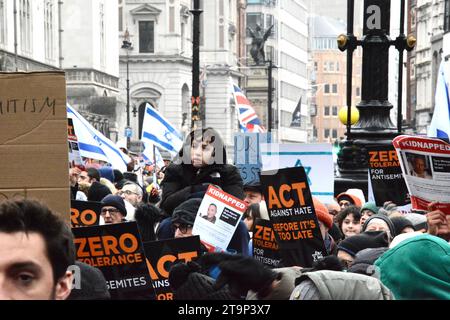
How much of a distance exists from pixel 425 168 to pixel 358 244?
958 mm

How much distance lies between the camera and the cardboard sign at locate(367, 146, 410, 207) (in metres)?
11.2

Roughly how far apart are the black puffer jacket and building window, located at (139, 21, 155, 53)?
3244 inches

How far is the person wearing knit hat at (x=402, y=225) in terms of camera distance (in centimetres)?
923

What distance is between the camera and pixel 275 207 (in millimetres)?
8172

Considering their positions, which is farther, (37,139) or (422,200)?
Answer: (422,200)

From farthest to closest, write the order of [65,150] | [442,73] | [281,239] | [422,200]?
1. [442,73]
2. [281,239]
3. [422,200]
4. [65,150]

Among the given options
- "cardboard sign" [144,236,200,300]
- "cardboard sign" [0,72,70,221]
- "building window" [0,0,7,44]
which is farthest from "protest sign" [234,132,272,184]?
"building window" [0,0,7,44]

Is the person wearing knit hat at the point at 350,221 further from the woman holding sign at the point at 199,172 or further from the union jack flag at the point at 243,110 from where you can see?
the union jack flag at the point at 243,110

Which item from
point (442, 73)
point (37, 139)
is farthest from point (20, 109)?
point (442, 73)

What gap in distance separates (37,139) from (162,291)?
66.8 inches

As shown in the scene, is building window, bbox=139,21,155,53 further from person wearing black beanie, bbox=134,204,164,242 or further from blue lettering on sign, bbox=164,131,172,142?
person wearing black beanie, bbox=134,204,164,242

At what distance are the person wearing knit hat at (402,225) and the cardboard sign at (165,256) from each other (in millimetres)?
2455

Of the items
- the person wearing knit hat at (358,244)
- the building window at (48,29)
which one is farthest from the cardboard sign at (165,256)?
the building window at (48,29)

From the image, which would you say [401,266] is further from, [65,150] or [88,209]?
[88,209]
